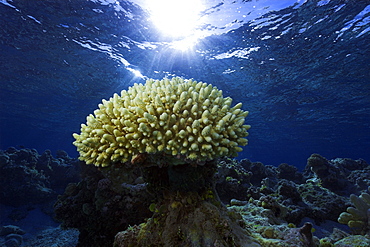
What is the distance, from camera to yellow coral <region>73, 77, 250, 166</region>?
2457mm

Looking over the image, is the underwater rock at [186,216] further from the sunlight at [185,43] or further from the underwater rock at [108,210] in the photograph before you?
the sunlight at [185,43]

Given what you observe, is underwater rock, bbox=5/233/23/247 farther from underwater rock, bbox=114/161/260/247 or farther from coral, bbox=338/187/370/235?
coral, bbox=338/187/370/235

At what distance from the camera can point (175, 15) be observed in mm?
13320

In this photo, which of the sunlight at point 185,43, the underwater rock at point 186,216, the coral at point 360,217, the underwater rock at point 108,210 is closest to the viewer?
the underwater rock at point 186,216

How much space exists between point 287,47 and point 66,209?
1810cm

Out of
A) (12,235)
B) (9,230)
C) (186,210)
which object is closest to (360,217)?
(186,210)

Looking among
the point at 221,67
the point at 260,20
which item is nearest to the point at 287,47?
the point at 260,20

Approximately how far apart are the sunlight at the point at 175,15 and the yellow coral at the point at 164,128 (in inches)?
468

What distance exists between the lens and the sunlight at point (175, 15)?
40.5 feet

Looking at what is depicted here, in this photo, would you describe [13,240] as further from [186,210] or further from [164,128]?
[164,128]

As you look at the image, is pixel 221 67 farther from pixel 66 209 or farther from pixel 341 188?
pixel 66 209

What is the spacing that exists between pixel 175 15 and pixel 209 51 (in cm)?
496

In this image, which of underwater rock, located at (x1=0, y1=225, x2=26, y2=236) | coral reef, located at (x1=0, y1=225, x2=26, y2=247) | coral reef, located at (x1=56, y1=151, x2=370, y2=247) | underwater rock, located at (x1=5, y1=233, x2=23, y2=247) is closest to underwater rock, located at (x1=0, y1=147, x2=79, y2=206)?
coral reef, located at (x1=0, y1=225, x2=26, y2=247)

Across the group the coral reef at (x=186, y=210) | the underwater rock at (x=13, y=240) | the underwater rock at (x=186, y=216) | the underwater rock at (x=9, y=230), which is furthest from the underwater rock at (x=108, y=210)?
the underwater rock at (x=9, y=230)
